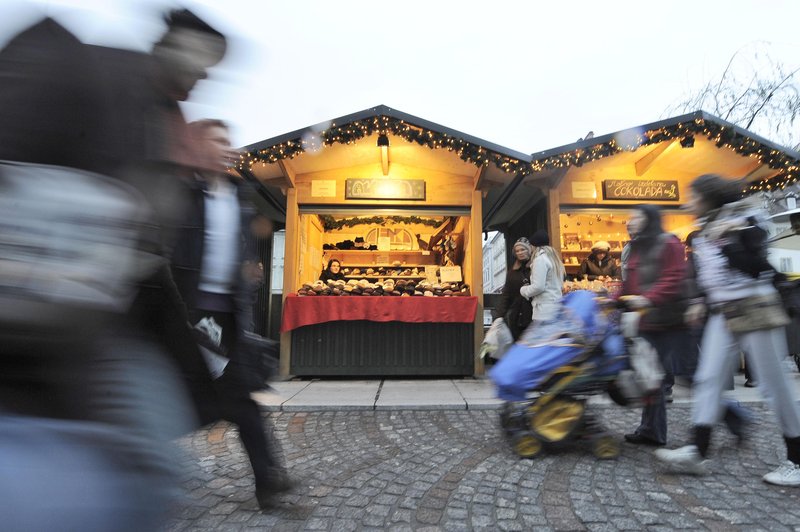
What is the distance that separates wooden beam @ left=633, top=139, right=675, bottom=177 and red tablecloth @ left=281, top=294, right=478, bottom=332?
3.89m

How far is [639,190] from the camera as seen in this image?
741cm

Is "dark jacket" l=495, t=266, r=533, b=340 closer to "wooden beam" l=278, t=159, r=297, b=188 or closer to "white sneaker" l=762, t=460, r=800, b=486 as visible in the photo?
"white sneaker" l=762, t=460, r=800, b=486

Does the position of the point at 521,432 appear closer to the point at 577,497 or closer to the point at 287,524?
the point at 577,497

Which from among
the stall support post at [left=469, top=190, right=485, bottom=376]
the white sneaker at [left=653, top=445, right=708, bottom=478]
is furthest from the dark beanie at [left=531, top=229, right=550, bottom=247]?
the white sneaker at [left=653, top=445, right=708, bottom=478]

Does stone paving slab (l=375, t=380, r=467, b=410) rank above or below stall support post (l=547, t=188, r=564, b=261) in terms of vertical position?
below

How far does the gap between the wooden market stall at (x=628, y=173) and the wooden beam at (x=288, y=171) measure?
3429 millimetres

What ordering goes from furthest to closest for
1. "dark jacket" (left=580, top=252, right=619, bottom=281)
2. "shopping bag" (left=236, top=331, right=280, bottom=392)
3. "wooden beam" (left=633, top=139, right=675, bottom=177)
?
"dark jacket" (left=580, top=252, right=619, bottom=281) < "wooden beam" (left=633, top=139, right=675, bottom=177) < "shopping bag" (left=236, top=331, right=280, bottom=392)

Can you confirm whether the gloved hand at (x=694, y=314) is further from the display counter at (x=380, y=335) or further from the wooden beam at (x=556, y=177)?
the wooden beam at (x=556, y=177)

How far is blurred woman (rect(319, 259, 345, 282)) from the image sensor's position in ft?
25.3

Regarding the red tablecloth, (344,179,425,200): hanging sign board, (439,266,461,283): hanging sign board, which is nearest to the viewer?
the red tablecloth

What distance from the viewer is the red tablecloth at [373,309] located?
6.25 meters

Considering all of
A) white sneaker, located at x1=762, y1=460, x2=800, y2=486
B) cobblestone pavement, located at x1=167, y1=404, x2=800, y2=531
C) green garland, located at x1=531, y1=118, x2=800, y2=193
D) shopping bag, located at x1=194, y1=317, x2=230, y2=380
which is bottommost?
cobblestone pavement, located at x1=167, y1=404, x2=800, y2=531

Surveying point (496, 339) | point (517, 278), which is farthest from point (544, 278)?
point (496, 339)

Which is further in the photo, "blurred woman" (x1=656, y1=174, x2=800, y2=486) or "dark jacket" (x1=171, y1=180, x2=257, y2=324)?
"blurred woman" (x1=656, y1=174, x2=800, y2=486)
